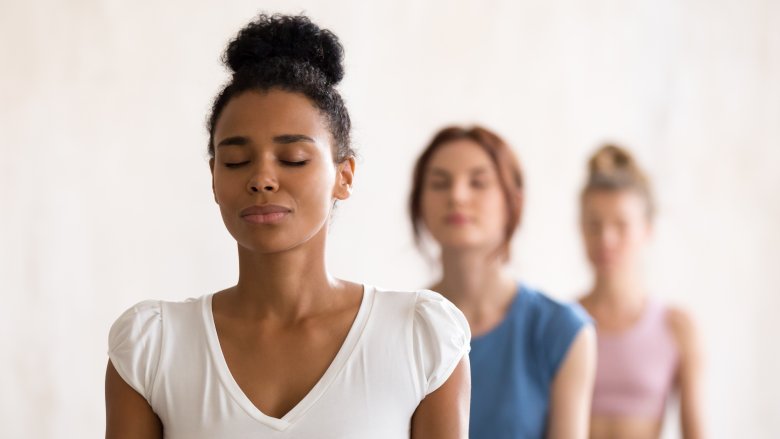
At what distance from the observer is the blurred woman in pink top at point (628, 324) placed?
3240mm

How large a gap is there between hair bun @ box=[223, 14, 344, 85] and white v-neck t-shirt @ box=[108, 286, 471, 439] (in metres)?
0.32

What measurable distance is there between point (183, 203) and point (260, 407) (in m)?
2.18

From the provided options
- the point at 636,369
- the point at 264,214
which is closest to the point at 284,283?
the point at 264,214

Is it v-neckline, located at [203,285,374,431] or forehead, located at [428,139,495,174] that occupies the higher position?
forehead, located at [428,139,495,174]

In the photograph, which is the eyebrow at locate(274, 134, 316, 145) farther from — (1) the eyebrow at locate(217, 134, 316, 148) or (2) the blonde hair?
(2) the blonde hair

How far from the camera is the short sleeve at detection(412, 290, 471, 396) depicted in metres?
1.39

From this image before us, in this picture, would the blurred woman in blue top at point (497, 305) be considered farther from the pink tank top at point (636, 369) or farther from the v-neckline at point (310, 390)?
the v-neckline at point (310, 390)

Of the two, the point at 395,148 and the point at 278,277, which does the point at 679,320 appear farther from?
the point at 278,277

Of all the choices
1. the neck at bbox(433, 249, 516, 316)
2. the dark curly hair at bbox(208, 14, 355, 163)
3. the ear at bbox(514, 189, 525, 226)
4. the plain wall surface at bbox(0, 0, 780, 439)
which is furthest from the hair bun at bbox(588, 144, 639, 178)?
the dark curly hair at bbox(208, 14, 355, 163)

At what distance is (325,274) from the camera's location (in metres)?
1.46

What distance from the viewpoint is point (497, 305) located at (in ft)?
8.41

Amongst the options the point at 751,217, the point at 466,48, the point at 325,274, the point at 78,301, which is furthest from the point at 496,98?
the point at 325,274

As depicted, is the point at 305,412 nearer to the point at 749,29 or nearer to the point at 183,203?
the point at 183,203

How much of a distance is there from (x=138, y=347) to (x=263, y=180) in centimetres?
25
